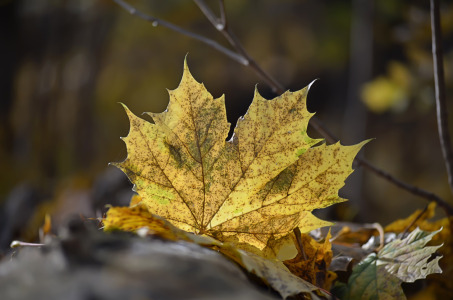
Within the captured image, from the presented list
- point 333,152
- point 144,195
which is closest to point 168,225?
point 144,195

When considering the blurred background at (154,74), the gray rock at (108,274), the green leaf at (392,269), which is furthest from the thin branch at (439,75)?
the blurred background at (154,74)

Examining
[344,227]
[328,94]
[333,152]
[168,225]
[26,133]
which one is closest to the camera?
[168,225]

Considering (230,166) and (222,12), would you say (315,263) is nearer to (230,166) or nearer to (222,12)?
(230,166)

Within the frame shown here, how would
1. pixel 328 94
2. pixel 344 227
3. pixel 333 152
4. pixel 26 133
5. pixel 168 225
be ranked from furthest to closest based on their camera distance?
pixel 328 94
pixel 26 133
pixel 344 227
pixel 333 152
pixel 168 225

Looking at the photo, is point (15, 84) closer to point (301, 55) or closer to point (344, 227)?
point (301, 55)

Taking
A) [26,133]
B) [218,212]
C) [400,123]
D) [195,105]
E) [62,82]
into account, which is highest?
[62,82]

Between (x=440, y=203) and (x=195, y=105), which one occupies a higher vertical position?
(x=195, y=105)
